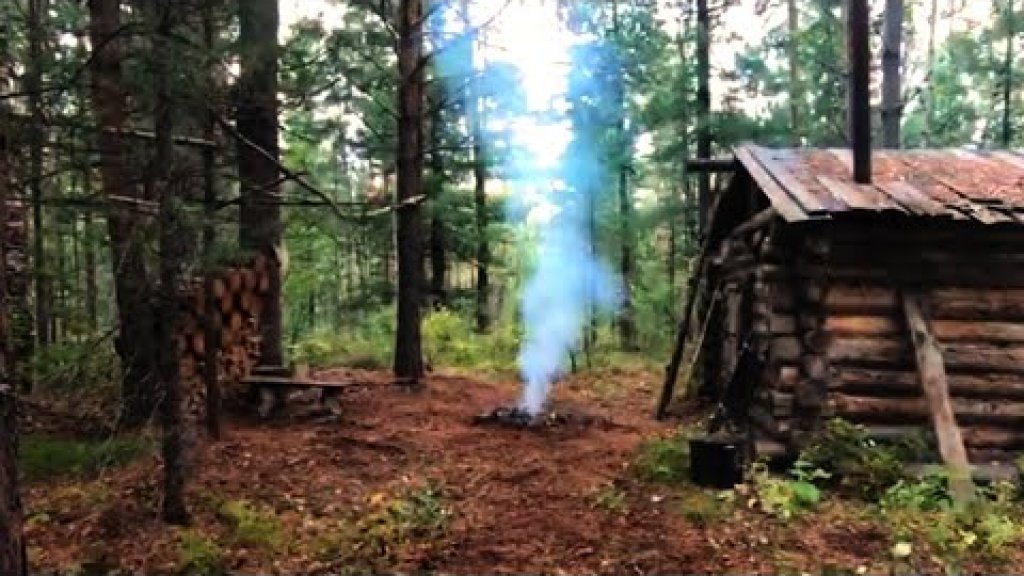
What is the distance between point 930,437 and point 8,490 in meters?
8.04

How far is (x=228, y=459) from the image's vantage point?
27.1 ft

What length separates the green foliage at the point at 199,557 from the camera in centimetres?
595

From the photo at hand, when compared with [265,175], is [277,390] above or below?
below

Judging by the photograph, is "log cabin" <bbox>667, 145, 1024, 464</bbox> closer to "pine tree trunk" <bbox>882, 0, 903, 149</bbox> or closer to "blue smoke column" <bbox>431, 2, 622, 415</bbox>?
"blue smoke column" <bbox>431, 2, 622, 415</bbox>

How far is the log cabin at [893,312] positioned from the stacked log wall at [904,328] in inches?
0.4

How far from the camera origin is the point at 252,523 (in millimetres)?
6594

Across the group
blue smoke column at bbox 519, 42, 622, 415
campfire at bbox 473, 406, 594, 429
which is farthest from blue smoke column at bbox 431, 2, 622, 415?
campfire at bbox 473, 406, 594, 429

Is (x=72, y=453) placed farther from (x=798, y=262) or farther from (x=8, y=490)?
(x=798, y=262)

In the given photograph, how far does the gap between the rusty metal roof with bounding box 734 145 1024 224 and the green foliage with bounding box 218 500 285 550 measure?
554 centimetres

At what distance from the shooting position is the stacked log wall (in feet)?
29.0

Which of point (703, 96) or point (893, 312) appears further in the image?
point (703, 96)

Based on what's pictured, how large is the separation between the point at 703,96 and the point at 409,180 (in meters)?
9.81

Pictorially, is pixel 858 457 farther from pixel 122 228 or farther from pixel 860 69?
pixel 122 228

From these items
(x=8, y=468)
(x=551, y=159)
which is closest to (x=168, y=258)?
(x=8, y=468)
